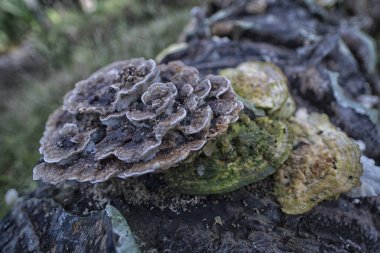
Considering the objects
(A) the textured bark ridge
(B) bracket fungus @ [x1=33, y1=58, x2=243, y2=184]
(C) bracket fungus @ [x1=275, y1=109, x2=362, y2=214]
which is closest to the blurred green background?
(A) the textured bark ridge

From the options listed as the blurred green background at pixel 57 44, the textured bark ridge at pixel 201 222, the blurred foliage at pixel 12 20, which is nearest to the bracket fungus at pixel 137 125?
the textured bark ridge at pixel 201 222

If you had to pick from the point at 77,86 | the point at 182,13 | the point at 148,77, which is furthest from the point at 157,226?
the point at 182,13

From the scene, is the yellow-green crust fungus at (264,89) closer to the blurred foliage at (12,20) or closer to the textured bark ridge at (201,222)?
the textured bark ridge at (201,222)

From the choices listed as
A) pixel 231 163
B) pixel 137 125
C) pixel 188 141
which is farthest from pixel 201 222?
pixel 137 125

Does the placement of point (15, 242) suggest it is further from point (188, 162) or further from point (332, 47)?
point (332, 47)

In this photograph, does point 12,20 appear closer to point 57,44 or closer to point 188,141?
point 57,44

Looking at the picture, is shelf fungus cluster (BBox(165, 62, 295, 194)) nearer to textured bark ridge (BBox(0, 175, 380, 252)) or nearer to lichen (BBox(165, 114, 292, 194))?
lichen (BBox(165, 114, 292, 194))
